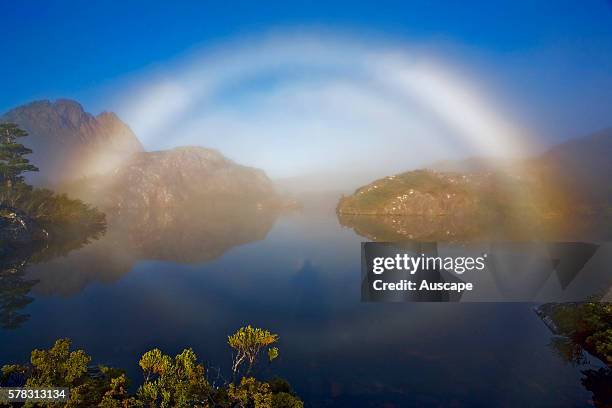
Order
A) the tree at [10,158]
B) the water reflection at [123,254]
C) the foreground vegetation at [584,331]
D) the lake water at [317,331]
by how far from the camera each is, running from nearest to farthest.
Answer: the lake water at [317,331]
the foreground vegetation at [584,331]
the water reflection at [123,254]
the tree at [10,158]

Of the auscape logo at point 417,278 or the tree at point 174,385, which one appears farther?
the auscape logo at point 417,278

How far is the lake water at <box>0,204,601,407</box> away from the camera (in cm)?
2977

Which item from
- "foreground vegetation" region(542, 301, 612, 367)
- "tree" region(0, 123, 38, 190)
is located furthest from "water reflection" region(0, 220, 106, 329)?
"foreground vegetation" region(542, 301, 612, 367)

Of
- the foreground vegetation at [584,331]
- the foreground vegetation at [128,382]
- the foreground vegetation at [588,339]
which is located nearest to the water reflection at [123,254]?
the foreground vegetation at [128,382]

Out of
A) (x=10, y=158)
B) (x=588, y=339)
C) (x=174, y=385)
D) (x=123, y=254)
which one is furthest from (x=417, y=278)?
(x=10, y=158)

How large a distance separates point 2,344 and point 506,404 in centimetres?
5170

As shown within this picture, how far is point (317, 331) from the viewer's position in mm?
43375

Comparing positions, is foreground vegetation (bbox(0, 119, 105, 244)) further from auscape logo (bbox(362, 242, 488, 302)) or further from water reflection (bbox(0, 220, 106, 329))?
auscape logo (bbox(362, 242, 488, 302))

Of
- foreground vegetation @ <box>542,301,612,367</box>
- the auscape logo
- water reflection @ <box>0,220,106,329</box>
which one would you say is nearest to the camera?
foreground vegetation @ <box>542,301,612,367</box>

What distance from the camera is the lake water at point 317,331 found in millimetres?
29766

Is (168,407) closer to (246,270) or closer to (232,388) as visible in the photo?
(232,388)

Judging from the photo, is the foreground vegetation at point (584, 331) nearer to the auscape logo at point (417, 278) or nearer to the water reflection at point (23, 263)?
the auscape logo at point (417, 278)

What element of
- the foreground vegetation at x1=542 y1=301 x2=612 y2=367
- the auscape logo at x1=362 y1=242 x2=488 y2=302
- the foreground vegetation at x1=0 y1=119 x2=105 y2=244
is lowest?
the foreground vegetation at x1=542 y1=301 x2=612 y2=367

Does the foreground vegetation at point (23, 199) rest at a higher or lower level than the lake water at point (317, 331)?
higher
